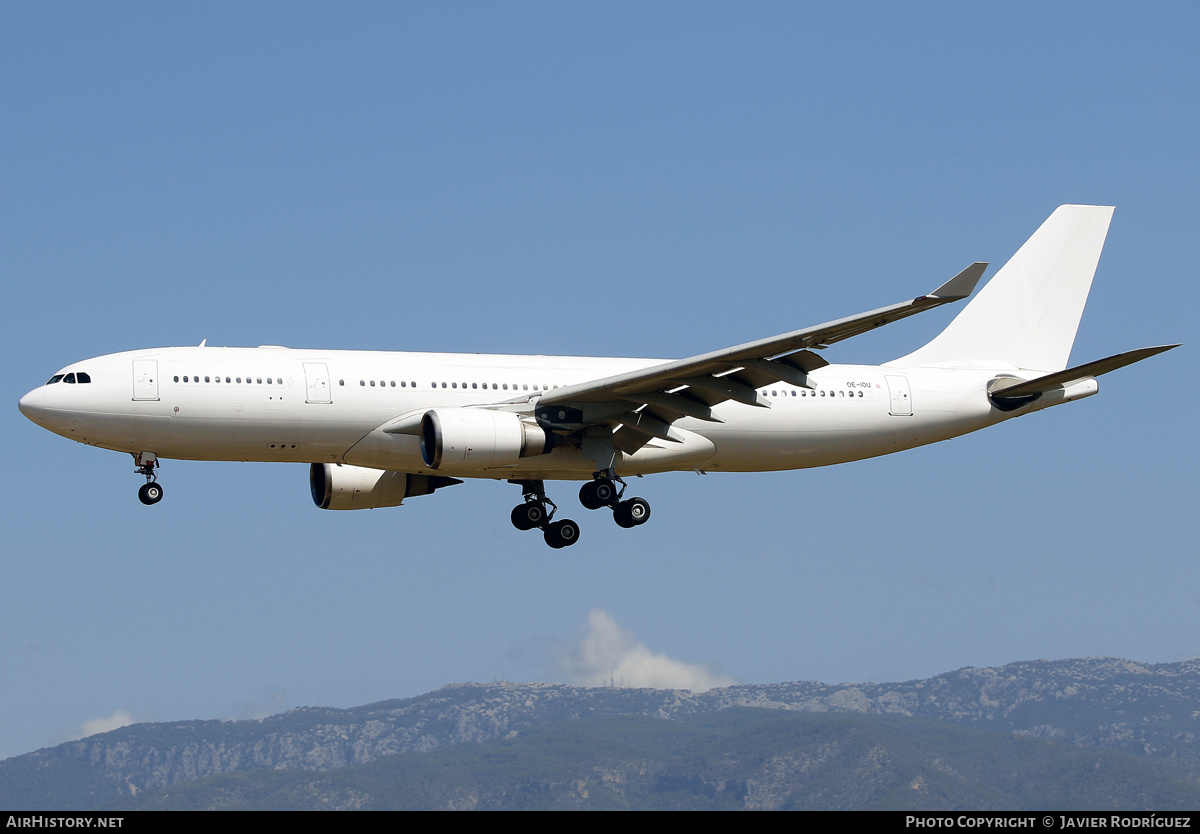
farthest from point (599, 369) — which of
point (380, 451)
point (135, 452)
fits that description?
point (135, 452)

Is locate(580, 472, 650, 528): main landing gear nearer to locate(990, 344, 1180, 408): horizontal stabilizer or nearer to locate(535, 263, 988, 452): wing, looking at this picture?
locate(535, 263, 988, 452): wing

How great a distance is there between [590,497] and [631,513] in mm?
1380

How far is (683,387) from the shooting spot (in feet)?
120

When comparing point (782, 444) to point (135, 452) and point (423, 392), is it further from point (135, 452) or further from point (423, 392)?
point (135, 452)

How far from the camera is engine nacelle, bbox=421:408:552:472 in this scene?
114 feet

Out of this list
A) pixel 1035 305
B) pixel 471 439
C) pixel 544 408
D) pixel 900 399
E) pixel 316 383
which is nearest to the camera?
pixel 471 439

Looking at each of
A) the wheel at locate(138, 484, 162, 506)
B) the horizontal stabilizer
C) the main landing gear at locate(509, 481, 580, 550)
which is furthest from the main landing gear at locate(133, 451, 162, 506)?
the horizontal stabilizer

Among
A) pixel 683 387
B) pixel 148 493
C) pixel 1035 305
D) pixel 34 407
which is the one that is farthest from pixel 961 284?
pixel 34 407

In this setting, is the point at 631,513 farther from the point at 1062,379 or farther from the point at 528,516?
the point at 1062,379

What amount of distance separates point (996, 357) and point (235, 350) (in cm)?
2319

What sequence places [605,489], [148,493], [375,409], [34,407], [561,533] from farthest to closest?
[561,533], [605,489], [148,493], [375,409], [34,407]

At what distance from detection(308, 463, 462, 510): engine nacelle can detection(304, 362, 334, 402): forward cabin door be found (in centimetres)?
577
